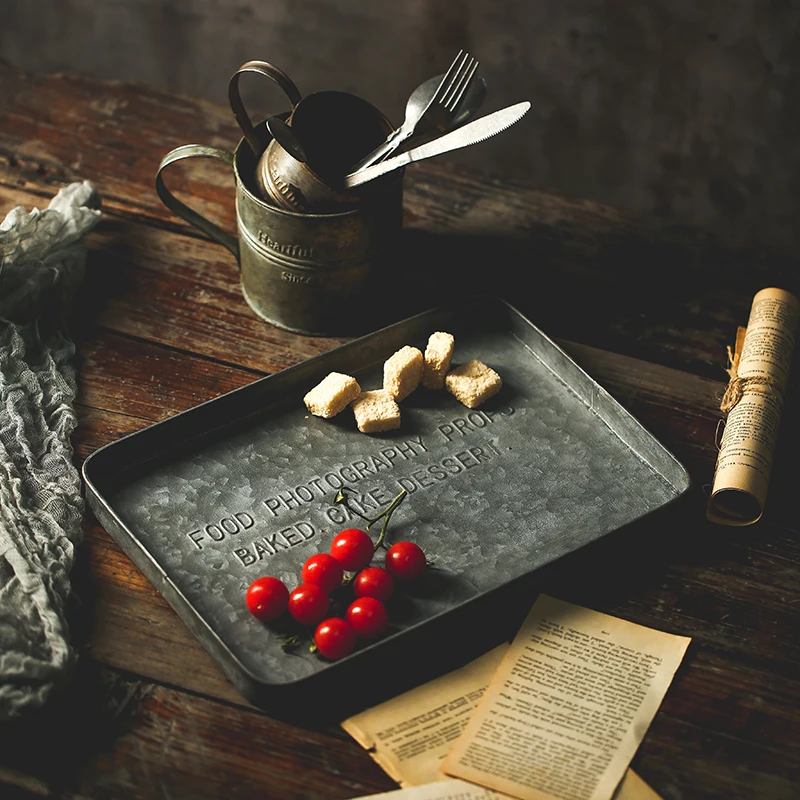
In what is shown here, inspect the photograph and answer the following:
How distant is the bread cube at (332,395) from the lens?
4.45ft

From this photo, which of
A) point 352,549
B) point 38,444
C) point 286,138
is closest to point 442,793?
point 352,549

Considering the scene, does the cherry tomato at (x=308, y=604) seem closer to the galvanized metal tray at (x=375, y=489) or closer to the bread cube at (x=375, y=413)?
the galvanized metal tray at (x=375, y=489)

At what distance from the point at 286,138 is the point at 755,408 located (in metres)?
0.71

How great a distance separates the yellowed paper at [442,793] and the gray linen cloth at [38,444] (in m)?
0.36

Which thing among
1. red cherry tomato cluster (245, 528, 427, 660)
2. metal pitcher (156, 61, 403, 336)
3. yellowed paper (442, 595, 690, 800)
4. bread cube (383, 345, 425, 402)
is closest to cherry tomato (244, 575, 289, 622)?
red cherry tomato cluster (245, 528, 427, 660)

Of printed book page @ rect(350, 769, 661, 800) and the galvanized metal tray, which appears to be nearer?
printed book page @ rect(350, 769, 661, 800)

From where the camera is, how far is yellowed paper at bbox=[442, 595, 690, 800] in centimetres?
105

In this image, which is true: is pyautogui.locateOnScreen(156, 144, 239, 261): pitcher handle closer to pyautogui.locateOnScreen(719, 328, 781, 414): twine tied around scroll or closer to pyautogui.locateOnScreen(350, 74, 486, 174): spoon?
pyautogui.locateOnScreen(350, 74, 486, 174): spoon

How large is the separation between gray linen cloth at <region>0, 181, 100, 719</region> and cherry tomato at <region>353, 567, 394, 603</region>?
0.31 m

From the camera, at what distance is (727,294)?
168 cm

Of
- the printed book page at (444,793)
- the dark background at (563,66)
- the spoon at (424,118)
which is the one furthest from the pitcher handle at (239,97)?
the dark background at (563,66)

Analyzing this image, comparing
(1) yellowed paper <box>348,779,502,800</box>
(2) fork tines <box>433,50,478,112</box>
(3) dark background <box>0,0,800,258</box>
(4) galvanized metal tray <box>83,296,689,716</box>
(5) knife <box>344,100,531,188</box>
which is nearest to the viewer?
(1) yellowed paper <box>348,779,502,800</box>

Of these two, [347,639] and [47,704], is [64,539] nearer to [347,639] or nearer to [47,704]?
[47,704]

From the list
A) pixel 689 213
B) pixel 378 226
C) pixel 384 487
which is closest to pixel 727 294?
pixel 378 226
